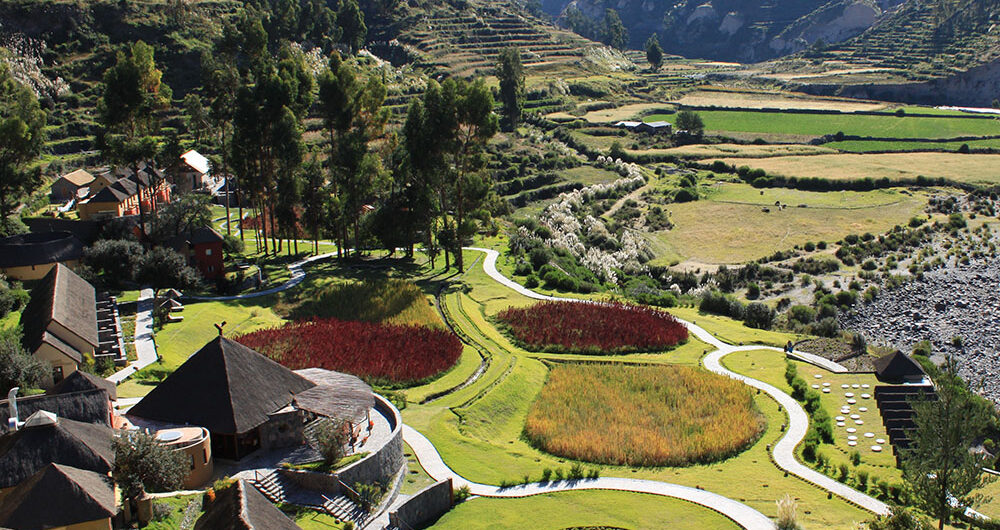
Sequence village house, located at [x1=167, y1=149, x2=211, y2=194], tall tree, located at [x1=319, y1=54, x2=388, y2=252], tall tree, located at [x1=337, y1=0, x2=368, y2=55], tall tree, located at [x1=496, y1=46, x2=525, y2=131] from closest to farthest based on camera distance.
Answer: tall tree, located at [x1=319, y1=54, x2=388, y2=252]
village house, located at [x1=167, y1=149, x2=211, y2=194]
tall tree, located at [x1=496, y1=46, x2=525, y2=131]
tall tree, located at [x1=337, y1=0, x2=368, y2=55]

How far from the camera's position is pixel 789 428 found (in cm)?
3838

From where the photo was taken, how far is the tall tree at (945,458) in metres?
27.3

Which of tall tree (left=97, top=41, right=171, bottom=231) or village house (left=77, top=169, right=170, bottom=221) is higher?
tall tree (left=97, top=41, right=171, bottom=231)

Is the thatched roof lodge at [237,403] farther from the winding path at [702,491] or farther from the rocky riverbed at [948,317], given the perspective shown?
the rocky riverbed at [948,317]

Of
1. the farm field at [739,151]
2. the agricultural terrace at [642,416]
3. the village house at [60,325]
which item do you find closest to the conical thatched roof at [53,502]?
the village house at [60,325]

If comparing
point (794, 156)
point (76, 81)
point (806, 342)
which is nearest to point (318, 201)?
point (806, 342)

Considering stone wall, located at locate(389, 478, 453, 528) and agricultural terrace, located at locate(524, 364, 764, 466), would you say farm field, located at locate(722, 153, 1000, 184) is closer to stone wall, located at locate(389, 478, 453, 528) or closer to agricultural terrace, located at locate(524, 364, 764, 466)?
agricultural terrace, located at locate(524, 364, 764, 466)

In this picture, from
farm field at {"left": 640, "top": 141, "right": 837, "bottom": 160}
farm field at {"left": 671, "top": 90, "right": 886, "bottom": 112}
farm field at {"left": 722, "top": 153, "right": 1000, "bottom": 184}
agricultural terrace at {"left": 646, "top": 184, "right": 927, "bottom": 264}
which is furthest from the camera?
farm field at {"left": 671, "top": 90, "right": 886, "bottom": 112}

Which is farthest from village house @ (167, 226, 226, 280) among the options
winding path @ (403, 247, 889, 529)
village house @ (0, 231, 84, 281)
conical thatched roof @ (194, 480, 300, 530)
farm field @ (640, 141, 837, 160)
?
farm field @ (640, 141, 837, 160)

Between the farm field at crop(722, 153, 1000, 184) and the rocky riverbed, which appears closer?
the rocky riverbed

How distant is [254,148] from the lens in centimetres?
6194

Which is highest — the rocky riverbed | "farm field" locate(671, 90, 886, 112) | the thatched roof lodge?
"farm field" locate(671, 90, 886, 112)

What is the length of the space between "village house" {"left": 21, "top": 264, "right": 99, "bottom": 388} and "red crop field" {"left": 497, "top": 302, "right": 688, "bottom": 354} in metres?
23.6

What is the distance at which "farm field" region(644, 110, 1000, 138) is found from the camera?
135000mm
